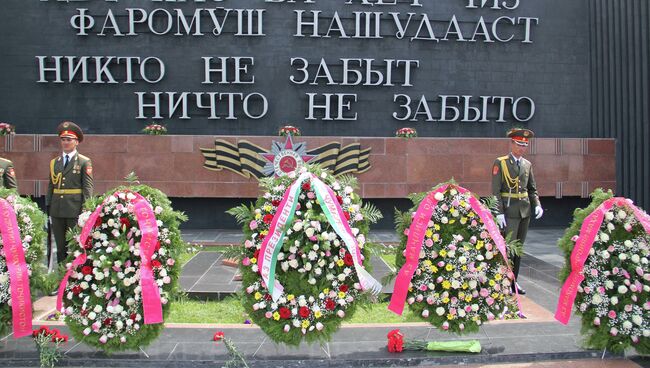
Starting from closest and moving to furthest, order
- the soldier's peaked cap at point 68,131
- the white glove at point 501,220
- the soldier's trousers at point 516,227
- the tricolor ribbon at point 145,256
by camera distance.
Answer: the tricolor ribbon at point 145,256, the white glove at point 501,220, the soldier's peaked cap at point 68,131, the soldier's trousers at point 516,227

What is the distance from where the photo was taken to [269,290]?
11.1ft

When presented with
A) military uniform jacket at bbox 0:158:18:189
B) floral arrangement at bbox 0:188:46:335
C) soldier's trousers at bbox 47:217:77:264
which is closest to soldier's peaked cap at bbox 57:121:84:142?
military uniform jacket at bbox 0:158:18:189

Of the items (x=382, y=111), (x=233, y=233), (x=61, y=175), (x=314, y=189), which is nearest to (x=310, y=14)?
(x=382, y=111)

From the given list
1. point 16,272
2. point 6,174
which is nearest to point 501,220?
point 16,272

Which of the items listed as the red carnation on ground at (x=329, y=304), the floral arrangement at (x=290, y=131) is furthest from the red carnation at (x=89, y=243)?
the floral arrangement at (x=290, y=131)

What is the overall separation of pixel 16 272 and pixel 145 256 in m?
0.88

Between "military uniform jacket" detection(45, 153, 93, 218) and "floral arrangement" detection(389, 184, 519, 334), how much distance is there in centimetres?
344

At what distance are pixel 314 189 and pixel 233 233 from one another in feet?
22.3

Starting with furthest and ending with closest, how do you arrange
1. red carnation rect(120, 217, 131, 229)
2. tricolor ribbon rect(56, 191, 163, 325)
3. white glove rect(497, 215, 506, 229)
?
white glove rect(497, 215, 506, 229) → red carnation rect(120, 217, 131, 229) → tricolor ribbon rect(56, 191, 163, 325)

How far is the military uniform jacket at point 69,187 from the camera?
17.6ft

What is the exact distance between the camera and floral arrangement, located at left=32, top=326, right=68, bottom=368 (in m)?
3.45

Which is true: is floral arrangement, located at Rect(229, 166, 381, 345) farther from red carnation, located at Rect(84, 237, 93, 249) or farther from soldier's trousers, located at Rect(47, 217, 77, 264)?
soldier's trousers, located at Rect(47, 217, 77, 264)

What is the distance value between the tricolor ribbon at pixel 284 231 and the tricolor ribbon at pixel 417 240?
0.24 metres

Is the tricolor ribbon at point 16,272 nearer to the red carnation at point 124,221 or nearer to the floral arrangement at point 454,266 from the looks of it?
the red carnation at point 124,221
